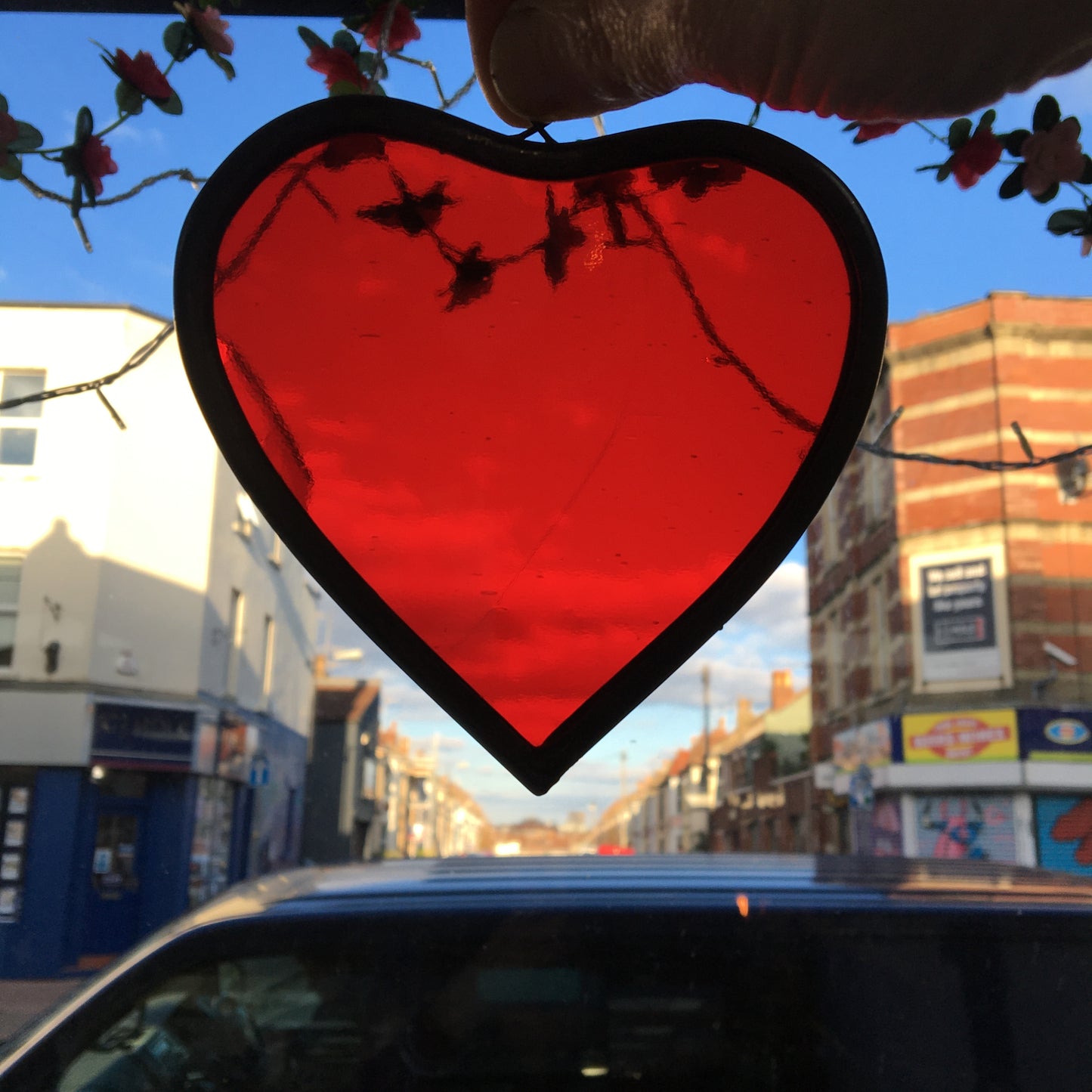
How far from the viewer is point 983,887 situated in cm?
155

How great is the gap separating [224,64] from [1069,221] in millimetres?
973

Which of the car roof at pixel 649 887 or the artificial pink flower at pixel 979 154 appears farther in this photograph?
the car roof at pixel 649 887

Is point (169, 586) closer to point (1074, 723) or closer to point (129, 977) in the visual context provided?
point (129, 977)

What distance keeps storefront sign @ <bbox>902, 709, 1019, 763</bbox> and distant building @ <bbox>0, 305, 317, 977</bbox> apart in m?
7.95

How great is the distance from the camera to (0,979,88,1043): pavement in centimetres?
171

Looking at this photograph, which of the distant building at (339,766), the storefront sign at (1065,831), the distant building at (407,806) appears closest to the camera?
the storefront sign at (1065,831)

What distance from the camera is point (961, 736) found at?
13297mm

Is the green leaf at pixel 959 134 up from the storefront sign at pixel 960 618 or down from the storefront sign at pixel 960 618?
down

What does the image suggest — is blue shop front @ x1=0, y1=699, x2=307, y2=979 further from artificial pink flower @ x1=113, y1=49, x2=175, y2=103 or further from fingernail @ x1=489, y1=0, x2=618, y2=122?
fingernail @ x1=489, y1=0, x2=618, y2=122

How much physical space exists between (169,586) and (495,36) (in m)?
9.45

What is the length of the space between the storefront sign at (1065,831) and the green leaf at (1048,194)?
1293 centimetres

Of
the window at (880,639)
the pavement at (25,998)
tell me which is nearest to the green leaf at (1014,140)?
the pavement at (25,998)

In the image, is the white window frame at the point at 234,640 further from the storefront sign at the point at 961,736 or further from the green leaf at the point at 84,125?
the green leaf at the point at 84,125

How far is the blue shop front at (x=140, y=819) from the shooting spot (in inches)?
288
